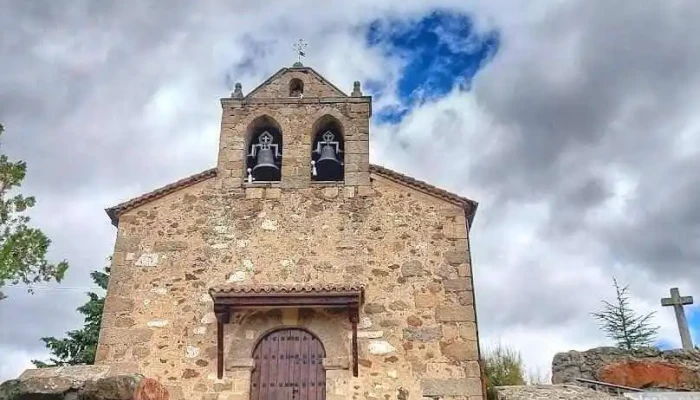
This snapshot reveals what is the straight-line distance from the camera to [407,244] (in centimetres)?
1023

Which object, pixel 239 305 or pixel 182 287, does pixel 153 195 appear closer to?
pixel 182 287

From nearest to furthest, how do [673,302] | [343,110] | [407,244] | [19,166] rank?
[673,302]
[407,244]
[343,110]
[19,166]

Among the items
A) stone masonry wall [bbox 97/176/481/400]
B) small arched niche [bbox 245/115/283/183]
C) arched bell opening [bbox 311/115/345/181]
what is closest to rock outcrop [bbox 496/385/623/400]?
stone masonry wall [bbox 97/176/481/400]

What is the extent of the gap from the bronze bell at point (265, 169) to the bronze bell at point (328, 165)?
76cm

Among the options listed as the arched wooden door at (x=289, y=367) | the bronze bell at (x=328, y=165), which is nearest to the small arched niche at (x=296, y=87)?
the bronze bell at (x=328, y=165)

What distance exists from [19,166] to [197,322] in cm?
637

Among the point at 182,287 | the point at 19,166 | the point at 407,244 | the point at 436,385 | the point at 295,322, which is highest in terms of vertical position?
the point at 19,166

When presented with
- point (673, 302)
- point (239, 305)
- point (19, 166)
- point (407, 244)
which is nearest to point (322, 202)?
point (407, 244)

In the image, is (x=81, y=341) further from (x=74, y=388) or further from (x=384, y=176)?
(x=74, y=388)

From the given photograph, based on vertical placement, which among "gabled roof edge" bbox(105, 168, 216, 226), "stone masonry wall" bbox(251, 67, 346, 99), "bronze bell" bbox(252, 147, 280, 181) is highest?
"stone masonry wall" bbox(251, 67, 346, 99)

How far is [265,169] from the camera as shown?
11414 millimetres

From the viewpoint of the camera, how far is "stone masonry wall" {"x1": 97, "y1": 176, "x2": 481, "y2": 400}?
9.23 m

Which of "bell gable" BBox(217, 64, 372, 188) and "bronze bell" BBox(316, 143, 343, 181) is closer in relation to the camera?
"bell gable" BBox(217, 64, 372, 188)

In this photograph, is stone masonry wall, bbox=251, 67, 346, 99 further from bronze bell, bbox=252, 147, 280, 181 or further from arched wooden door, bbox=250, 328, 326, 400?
arched wooden door, bbox=250, 328, 326, 400
